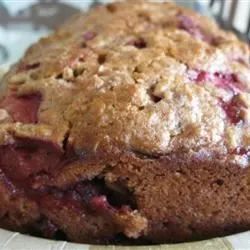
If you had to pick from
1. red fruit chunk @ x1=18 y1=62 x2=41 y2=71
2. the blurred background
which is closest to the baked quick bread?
red fruit chunk @ x1=18 y1=62 x2=41 y2=71

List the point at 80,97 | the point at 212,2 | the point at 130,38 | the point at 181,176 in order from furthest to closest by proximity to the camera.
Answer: the point at 212,2
the point at 130,38
the point at 80,97
the point at 181,176

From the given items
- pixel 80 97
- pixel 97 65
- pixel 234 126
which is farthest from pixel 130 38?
pixel 234 126

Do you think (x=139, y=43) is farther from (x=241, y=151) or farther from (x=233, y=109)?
(x=241, y=151)

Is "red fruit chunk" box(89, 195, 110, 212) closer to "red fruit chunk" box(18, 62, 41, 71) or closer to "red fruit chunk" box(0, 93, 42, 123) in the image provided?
"red fruit chunk" box(0, 93, 42, 123)

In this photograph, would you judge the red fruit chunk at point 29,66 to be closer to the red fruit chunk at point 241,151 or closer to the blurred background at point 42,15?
the red fruit chunk at point 241,151

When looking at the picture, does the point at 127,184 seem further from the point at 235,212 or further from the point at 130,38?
the point at 130,38

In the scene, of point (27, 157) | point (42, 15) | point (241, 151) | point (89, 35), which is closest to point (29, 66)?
point (89, 35)
